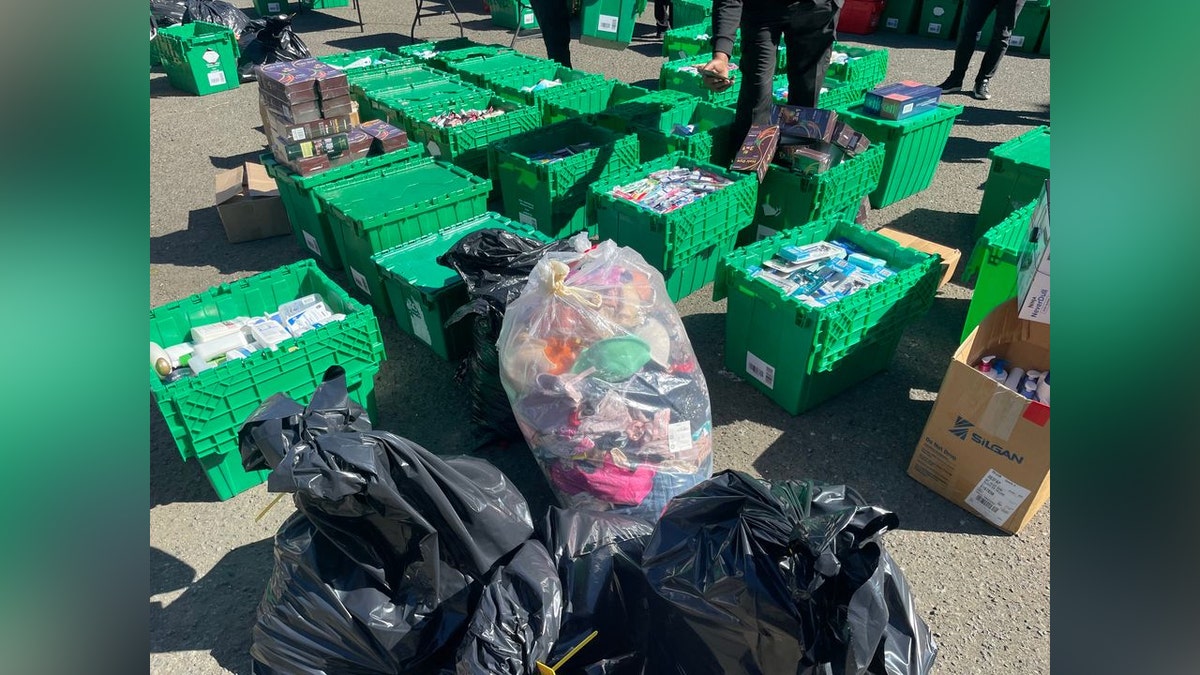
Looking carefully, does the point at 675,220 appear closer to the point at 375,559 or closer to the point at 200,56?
the point at 375,559

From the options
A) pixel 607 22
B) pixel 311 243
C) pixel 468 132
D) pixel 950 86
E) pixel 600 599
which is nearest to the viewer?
pixel 600 599

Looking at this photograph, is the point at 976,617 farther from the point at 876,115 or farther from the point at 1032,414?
the point at 876,115

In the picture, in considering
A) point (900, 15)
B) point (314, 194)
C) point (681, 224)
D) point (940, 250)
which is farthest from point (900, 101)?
point (900, 15)

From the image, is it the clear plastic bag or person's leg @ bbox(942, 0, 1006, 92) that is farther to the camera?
person's leg @ bbox(942, 0, 1006, 92)

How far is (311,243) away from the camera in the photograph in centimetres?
471

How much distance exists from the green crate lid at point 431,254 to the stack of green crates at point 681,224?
53cm

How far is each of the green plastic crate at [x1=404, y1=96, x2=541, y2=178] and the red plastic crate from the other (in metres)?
6.47

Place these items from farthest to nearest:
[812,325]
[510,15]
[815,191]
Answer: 1. [510,15]
2. [815,191]
3. [812,325]

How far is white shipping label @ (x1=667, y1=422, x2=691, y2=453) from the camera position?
101 inches

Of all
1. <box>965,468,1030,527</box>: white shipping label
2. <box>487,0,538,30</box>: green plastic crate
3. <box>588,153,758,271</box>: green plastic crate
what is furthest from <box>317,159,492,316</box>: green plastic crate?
<box>487,0,538,30</box>: green plastic crate

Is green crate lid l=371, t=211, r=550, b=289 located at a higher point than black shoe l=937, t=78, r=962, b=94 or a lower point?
lower

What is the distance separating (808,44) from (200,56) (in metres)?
6.88

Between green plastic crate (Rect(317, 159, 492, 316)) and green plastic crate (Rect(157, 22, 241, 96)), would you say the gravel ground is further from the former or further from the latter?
green plastic crate (Rect(157, 22, 241, 96))

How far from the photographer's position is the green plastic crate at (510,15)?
10.1 meters
